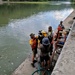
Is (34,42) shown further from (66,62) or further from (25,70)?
(66,62)

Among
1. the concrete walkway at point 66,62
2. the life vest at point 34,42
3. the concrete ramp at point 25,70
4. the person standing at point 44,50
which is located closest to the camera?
the concrete walkway at point 66,62

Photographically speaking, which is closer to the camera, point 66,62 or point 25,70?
point 66,62

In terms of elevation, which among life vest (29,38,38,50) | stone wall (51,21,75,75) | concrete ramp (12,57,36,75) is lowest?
concrete ramp (12,57,36,75)

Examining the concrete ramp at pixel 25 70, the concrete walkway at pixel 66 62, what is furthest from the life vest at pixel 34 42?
the concrete walkway at pixel 66 62

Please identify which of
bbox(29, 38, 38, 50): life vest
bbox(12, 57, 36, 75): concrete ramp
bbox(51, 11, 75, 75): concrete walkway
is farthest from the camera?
bbox(29, 38, 38, 50): life vest

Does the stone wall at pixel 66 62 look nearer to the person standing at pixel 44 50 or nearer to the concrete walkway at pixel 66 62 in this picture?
the concrete walkway at pixel 66 62

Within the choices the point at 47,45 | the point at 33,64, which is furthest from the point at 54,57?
the point at 47,45

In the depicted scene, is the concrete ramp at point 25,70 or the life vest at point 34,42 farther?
the life vest at point 34,42

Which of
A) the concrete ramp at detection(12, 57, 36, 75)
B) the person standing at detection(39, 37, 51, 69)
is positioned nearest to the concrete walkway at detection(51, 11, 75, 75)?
the person standing at detection(39, 37, 51, 69)

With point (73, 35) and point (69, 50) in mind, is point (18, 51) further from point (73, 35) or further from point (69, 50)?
point (69, 50)

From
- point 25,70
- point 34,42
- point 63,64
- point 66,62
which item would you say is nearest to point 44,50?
point 66,62

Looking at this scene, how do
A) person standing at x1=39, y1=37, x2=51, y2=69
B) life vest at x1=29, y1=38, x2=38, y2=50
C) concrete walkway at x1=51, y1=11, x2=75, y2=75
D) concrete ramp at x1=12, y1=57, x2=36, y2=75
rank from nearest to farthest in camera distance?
concrete walkway at x1=51, y1=11, x2=75, y2=75, person standing at x1=39, y1=37, x2=51, y2=69, concrete ramp at x1=12, y1=57, x2=36, y2=75, life vest at x1=29, y1=38, x2=38, y2=50

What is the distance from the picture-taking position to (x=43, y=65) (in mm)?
7953

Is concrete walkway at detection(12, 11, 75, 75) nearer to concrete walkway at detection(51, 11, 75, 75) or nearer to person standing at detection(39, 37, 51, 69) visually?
concrete walkway at detection(51, 11, 75, 75)
